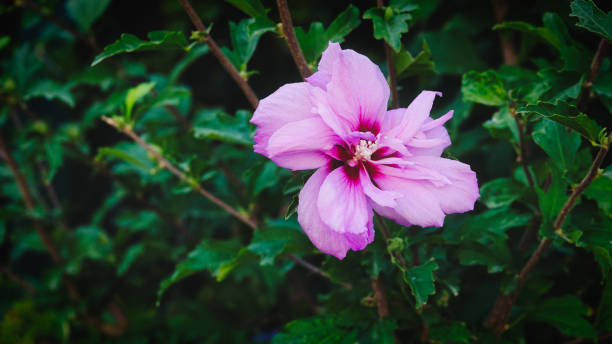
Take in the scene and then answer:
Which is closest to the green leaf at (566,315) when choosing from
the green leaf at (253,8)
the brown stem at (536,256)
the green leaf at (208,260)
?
the brown stem at (536,256)

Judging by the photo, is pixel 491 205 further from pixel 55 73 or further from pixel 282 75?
pixel 55 73

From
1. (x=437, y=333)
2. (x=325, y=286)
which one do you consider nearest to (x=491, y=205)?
(x=437, y=333)

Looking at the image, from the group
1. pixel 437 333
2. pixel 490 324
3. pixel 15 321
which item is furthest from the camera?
pixel 15 321

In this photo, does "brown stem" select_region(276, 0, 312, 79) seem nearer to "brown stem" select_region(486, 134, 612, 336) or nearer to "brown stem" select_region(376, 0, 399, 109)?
"brown stem" select_region(376, 0, 399, 109)

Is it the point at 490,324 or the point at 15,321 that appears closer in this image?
the point at 490,324

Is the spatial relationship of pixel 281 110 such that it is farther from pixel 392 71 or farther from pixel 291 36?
pixel 392 71

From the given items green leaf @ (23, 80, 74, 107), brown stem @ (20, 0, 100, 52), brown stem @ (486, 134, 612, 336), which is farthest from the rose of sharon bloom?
brown stem @ (20, 0, 100, 52)
